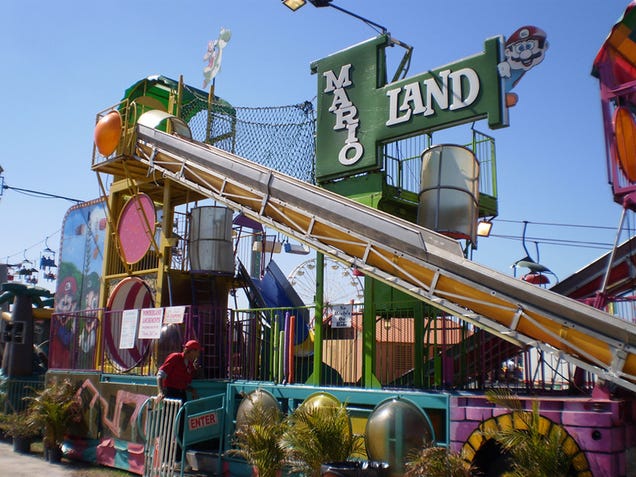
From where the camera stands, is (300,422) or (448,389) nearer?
(300,422)

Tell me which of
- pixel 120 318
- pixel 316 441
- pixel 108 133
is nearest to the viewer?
pixel 316 441

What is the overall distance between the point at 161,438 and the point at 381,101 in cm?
648

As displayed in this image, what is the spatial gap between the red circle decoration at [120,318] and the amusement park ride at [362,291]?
49 mm

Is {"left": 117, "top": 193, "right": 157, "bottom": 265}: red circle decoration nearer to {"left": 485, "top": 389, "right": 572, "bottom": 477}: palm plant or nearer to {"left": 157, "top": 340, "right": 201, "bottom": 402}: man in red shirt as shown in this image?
{"left": 157, "top": 340, "right": 201, "bottom": 402}: man in red shirt

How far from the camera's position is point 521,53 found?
9.73 m

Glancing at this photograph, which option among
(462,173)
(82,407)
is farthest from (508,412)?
(82,407)

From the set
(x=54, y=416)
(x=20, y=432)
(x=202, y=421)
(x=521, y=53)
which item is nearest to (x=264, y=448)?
(x=202, y=421)

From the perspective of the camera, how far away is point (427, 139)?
12.5m

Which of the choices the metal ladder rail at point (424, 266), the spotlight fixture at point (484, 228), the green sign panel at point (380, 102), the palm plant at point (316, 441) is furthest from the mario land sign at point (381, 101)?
the palm plant at point (316, 441)

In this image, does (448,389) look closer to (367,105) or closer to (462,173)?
(462,173)

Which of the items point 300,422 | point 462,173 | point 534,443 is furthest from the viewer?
point 462,173

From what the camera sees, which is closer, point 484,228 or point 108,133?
point 484,228

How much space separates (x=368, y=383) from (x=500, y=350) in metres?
2.25

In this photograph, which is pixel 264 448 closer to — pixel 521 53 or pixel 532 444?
pixel 532 444
